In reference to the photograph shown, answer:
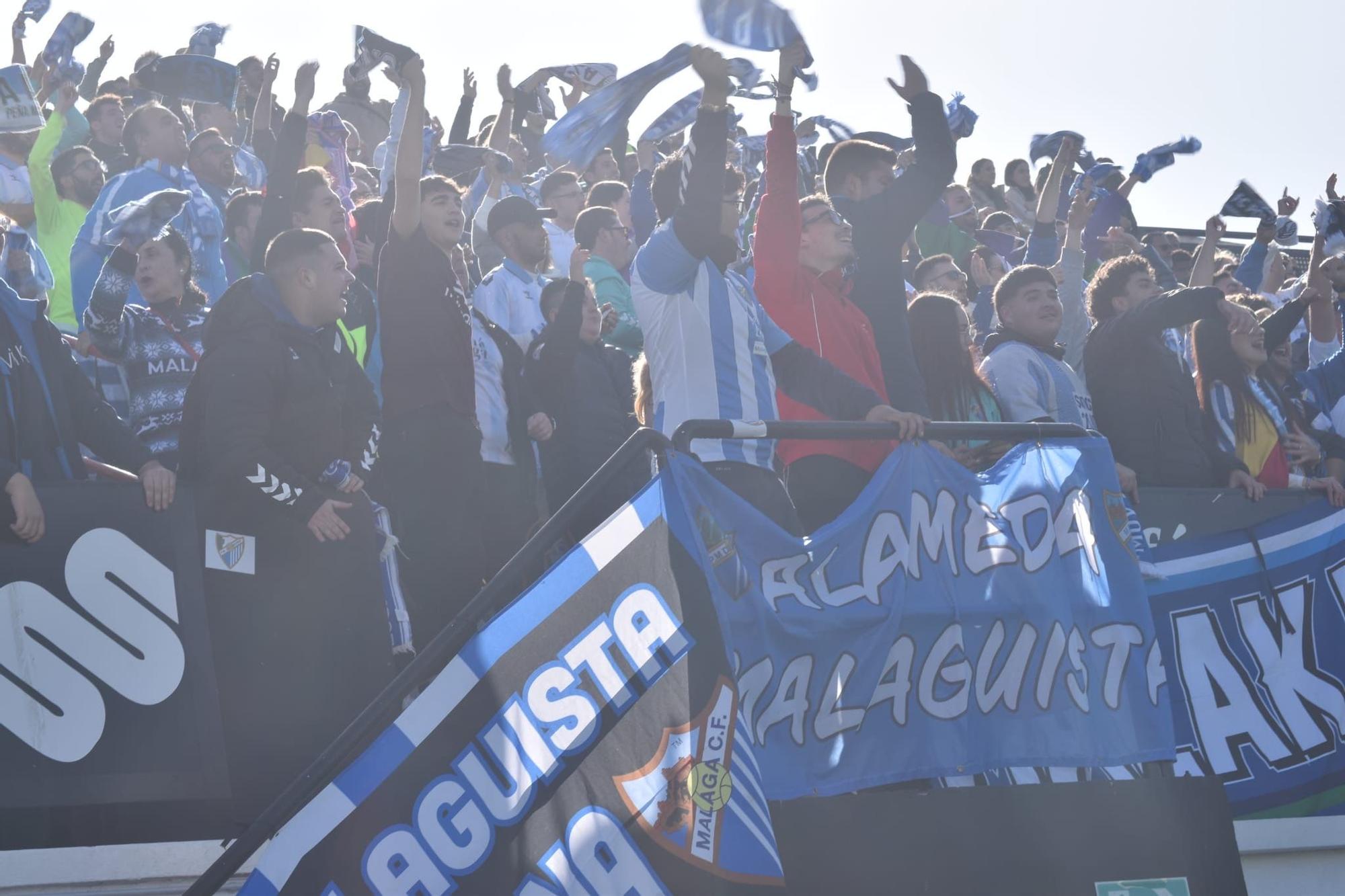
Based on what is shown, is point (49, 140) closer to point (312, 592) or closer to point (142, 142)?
point (142, 142)

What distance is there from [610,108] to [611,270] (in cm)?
294

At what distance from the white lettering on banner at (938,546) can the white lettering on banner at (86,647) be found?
6.74 feet

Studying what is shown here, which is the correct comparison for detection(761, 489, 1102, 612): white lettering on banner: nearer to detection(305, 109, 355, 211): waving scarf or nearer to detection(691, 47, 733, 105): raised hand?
detection(691, 47, 733, 105): raised hand

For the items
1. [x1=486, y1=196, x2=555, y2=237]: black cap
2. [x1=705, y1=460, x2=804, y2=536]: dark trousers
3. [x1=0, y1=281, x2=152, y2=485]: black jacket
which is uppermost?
[x1=486, y1=196, x2=555, y2=237]: black cap

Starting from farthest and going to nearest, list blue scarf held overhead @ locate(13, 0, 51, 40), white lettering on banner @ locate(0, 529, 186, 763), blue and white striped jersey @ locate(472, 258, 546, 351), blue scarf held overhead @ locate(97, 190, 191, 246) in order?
blue scarf held overhead @ locate(13, 0, 51, 40) → blue and white striped jersey @ locate(472, 258, 546, 351) → blue scarf held overhead @ locate(97, 190, 191, 246) → white lettering on banner @ locate(0, 529, 186, 763)

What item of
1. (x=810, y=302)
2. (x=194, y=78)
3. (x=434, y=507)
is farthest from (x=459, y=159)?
(x=810, y=302)

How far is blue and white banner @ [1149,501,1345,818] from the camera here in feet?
22.9

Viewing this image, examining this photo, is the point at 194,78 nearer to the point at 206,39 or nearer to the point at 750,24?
the point at 206,39

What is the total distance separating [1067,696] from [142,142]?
6.24 meters

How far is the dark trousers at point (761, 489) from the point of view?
5254 millimetres

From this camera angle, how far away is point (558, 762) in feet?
14.2

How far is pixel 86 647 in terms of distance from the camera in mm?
5230

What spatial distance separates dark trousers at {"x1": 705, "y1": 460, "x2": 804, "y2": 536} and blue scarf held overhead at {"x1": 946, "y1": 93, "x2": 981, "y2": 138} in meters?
7.67

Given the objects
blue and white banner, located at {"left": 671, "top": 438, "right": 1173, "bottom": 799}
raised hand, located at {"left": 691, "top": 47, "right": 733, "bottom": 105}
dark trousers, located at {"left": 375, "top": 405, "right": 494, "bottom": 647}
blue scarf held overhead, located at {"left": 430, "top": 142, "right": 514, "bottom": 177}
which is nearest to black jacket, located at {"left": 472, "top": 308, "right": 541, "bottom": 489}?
dark trousers, located at {"left": 375, "top": 405, "right": 494, "bottom": 647}
